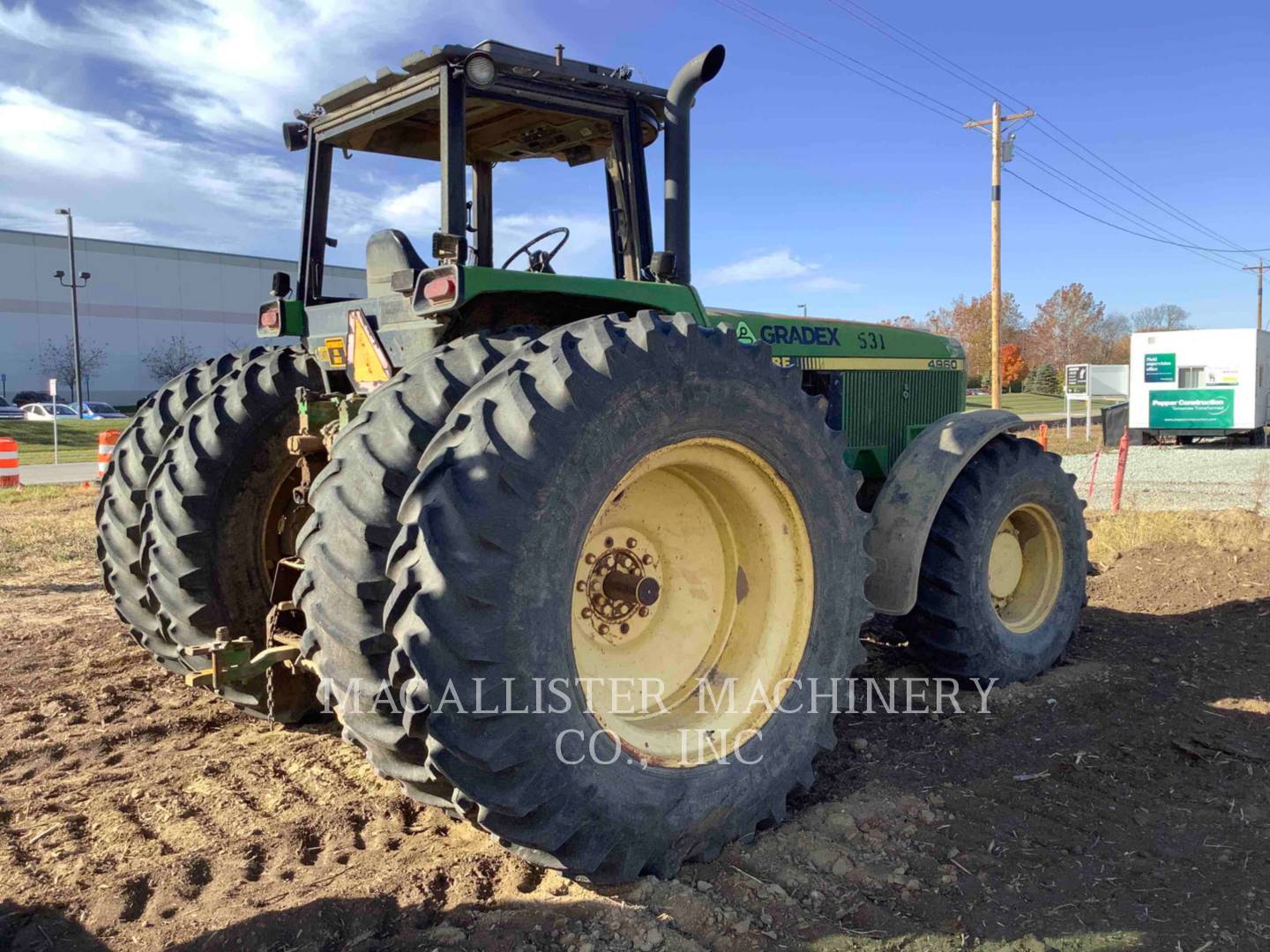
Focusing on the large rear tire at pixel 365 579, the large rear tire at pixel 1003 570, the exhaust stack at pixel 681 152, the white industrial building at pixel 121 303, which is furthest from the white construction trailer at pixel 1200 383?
the white industrial building at pixel 121 303

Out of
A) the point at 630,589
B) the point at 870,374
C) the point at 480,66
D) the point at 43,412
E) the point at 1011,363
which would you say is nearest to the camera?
the point at 630,589

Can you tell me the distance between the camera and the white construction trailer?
71.3ft

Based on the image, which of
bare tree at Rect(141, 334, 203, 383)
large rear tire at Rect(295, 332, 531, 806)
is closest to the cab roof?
large rear tire at Rect(295, 332, 531, 806)

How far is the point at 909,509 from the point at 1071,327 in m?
54.1

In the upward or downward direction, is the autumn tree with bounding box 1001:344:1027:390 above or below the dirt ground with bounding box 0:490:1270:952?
above

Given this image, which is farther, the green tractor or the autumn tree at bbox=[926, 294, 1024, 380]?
the autumn tree at bbox=[926, 294, 1024, 380]

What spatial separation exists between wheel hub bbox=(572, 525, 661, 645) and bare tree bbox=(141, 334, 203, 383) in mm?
52459

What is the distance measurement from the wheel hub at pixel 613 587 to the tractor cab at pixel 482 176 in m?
0.91

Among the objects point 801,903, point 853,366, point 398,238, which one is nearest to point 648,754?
point 801,903

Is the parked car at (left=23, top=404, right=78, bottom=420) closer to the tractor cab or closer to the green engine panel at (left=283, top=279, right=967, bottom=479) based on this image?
the tractor cab

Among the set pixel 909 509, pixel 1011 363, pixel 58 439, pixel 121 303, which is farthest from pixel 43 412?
pixel 1011 363

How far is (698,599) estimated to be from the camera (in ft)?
11.5

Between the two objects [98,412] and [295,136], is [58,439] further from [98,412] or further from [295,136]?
[295,136]

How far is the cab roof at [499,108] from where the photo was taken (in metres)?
3.57
